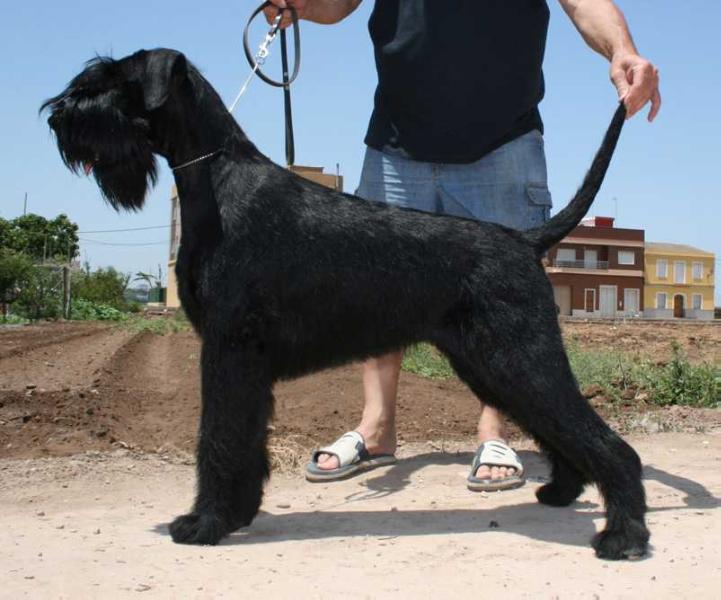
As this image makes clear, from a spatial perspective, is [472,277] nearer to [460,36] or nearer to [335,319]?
[335,319]

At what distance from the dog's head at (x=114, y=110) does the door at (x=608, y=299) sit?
59430 millimetres

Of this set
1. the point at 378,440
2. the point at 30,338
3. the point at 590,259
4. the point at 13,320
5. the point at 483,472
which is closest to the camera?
the point at 483,472

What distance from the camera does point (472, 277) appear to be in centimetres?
347

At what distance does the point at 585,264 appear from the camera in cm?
6016

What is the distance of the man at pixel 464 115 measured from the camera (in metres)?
4.57

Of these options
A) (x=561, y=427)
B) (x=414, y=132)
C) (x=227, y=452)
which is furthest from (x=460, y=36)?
(x=227, y=452)

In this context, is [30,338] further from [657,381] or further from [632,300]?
[632,300]

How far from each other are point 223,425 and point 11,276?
24.0m

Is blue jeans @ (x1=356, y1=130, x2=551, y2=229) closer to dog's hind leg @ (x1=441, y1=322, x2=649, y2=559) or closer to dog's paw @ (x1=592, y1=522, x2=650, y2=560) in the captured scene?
dog's hind leg @ (x1=441, y1=322, x2=649, y2=559)

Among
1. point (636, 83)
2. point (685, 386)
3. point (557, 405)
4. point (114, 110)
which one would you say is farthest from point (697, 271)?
point (114, 110)

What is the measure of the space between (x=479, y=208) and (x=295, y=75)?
1336 mm

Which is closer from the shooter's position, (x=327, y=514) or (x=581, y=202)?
(x=581, y=202)

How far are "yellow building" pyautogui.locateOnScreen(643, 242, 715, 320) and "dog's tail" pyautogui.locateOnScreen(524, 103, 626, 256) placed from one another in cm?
6315

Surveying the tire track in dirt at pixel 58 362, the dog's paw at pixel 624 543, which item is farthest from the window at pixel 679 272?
the dog's paw at pixel 624 543
